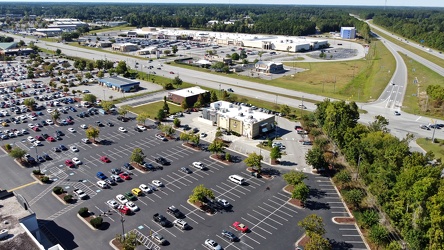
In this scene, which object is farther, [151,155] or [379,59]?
[379,59]

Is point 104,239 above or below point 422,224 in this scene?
below

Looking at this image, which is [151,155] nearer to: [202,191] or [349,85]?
[202,191]

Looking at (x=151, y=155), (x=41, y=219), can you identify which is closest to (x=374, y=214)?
(x=151, y=155)

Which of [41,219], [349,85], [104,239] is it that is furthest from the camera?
[349,85]

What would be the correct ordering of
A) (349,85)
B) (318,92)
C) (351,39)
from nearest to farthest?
(318,92)
(349,85)
(351,39)

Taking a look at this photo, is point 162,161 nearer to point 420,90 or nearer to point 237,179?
point 237,179

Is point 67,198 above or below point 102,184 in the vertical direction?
above

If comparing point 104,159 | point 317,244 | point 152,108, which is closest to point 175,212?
point 317,244
